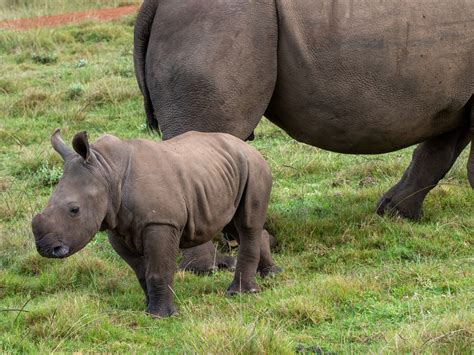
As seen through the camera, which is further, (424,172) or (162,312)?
(424,172)

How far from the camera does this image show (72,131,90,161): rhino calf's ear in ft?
15.8

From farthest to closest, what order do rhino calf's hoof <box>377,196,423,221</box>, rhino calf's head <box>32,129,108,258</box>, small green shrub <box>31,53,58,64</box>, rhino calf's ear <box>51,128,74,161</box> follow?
small green shrub <box>31,53,58,64</box>, rhino calf's hoof <box>377,196,423,221</box>, rhino calf's ear <box>51,128,74,161</box>, rhino calf's head <box>32,129,108,258</box>

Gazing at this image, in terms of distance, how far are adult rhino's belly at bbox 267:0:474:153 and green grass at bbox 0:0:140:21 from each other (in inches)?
521

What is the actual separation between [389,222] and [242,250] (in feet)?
5.21

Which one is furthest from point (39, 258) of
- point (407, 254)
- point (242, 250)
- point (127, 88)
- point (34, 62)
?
point (34, 62)

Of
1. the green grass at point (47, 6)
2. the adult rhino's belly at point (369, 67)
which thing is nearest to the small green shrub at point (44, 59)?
the green grass at point (47, 6)

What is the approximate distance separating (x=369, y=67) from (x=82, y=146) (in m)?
2.14

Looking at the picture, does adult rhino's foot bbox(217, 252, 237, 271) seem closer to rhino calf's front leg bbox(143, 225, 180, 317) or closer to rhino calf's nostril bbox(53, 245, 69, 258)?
rhino calf's front leg bbox(143, 225, 180, 317)

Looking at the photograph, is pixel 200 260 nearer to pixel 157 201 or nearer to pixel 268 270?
pixel 268 270

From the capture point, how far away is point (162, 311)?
5062 mm

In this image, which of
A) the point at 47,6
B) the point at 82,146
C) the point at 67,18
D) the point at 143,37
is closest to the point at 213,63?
the point at 143,37

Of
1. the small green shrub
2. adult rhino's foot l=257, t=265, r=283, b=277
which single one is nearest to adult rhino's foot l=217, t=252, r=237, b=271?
adult rhino's foot l=257, t=265, r=283, b=277

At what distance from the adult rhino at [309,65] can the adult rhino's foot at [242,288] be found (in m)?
1.09

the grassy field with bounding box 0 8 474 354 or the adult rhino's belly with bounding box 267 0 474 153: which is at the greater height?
the adult rhino's belly with bounding box 267 0 474 153
